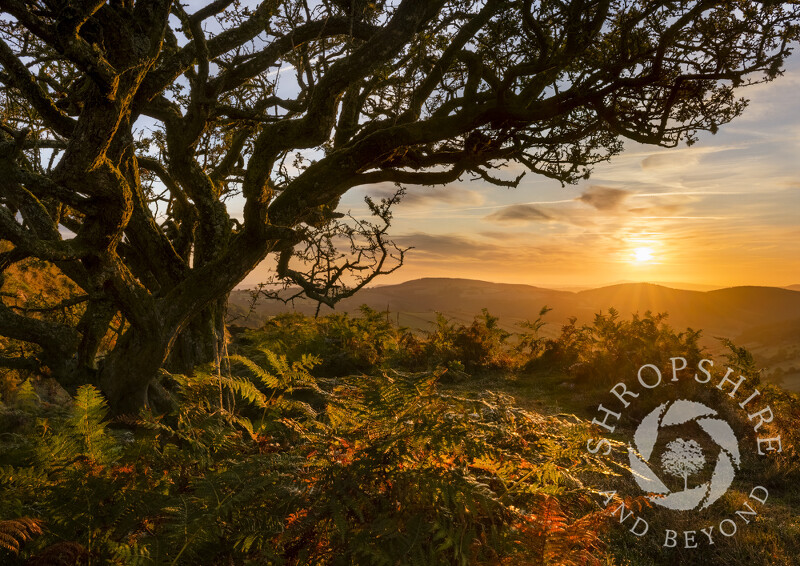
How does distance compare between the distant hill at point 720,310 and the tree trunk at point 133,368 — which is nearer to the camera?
the tree trunk at point 133,368

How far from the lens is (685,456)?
569 centimetres

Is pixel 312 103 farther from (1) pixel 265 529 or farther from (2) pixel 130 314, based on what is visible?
(1) pixel 265 529

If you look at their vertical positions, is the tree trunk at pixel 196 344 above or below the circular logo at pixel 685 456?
above

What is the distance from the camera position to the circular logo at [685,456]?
4.61 metres

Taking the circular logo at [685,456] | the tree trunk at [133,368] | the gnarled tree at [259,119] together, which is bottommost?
the circular logo at [685,456]

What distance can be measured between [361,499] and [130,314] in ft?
14.9

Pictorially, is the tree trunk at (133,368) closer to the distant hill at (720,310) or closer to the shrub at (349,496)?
the shrub at (349,496)

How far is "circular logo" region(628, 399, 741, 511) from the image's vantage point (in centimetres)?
461

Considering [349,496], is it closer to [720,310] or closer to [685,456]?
[685,456]

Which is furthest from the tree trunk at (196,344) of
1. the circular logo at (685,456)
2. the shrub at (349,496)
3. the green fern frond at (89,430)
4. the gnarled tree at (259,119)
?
the circular logo at (685,456)

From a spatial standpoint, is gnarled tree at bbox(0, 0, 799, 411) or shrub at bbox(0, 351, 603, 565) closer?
shrub at bbox(0, 351, 603, 565)

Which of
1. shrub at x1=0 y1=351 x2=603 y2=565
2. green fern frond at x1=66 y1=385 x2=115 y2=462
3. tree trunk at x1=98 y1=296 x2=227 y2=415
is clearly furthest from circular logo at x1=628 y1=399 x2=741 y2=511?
tree trunk at x1=98 y1=296 x2=227 y2=415

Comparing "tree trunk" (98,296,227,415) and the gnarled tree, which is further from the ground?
the gnarled tree

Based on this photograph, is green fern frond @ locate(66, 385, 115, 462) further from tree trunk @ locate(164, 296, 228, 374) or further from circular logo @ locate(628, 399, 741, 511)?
circular logo @ locate(628, 399, 741, 511)
